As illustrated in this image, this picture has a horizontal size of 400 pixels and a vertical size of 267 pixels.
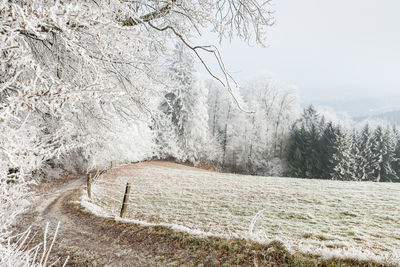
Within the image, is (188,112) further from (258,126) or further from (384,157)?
(384,157)

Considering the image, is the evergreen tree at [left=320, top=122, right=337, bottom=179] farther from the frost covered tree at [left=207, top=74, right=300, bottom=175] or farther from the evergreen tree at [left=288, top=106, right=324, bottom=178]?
the frost covered tree at [left=207, top=74, right=300, bottom=175]

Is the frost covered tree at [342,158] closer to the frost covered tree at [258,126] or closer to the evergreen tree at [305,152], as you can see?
the evergreen tree at [305,152]

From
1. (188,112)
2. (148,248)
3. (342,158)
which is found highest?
(188,112)

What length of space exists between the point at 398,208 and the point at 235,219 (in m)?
5.12

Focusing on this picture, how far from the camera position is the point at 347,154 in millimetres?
25453

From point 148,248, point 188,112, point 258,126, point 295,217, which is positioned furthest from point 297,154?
point 148,248

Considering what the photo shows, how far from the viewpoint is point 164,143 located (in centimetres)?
2716

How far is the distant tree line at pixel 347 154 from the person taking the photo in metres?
25.3

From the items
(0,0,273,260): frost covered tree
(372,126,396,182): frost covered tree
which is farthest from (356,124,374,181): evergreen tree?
(0,0,273,260): frost covered tree

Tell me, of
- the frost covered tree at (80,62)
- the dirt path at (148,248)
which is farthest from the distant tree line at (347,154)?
the frost covered tree at (80,62)

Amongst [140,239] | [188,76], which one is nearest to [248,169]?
[188,76]

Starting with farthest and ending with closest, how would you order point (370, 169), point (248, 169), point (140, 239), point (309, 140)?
point (248, 169) → point (309, 140) → point (370, 169) → point (140, 239)

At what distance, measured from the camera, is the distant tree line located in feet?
83.0

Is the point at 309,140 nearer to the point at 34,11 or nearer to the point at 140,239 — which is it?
the point at 140,239
